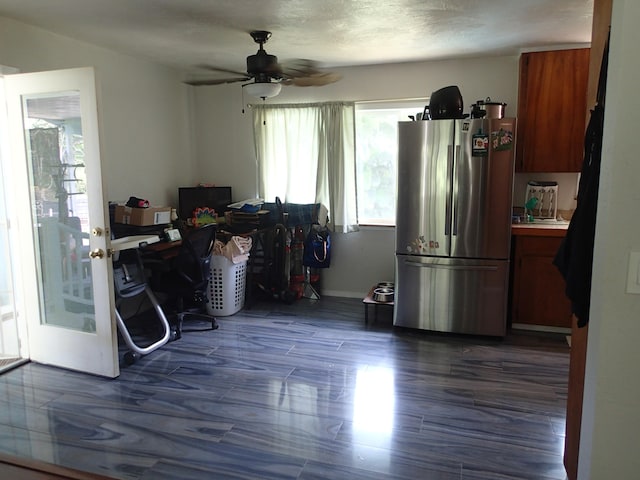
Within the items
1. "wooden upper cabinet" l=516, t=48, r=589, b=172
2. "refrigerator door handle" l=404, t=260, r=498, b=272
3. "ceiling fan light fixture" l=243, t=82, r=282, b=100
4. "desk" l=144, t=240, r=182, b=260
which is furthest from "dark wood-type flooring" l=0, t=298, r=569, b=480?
"ceiling fan light fixture" l=243, t=82, r=282, b=100

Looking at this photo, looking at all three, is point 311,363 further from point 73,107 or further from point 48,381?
point 73,107

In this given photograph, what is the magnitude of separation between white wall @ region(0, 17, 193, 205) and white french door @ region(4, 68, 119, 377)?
0.44 m

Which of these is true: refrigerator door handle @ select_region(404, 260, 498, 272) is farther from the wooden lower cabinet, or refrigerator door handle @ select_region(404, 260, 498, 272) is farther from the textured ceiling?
the textured ceiling

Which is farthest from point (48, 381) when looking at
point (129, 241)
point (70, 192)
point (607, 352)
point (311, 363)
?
point (607, 352)

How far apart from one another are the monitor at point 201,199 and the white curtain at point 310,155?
0.43 metres

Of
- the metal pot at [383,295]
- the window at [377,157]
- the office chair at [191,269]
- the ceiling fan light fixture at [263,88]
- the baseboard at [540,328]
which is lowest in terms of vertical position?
the baseboard at [540,328]

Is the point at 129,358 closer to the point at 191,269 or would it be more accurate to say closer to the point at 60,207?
the point at 191,269

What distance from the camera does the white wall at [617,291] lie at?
48.5 inches

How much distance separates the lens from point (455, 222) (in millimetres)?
3811

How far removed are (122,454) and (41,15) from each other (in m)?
2.85

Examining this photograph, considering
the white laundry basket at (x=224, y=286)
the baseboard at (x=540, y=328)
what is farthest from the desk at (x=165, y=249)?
the baseboard at (x=540, y=328)

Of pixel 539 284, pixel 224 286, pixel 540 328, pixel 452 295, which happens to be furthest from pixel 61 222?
pixel 540 328

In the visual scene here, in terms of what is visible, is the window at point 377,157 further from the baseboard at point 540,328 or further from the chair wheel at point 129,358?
the chair wheel at point 129,358

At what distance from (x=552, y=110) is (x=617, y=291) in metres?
3.24
